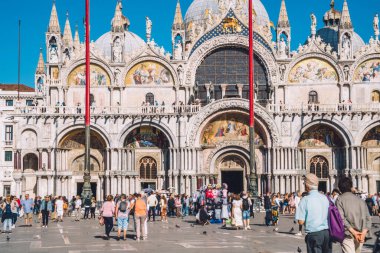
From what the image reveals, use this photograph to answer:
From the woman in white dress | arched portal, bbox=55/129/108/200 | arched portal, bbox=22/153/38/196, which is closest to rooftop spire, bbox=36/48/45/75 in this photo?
arched portal, bbox=22/153/38/196

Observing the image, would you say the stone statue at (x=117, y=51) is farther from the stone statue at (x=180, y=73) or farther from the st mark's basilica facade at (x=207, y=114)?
the stone statue at (x=180, y=73)

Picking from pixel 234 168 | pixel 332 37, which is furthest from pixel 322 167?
pixel 332 37

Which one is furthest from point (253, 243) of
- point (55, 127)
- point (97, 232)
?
point (55, 127)

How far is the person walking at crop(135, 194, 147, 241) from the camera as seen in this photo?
23.8 metres

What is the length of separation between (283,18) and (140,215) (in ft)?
120

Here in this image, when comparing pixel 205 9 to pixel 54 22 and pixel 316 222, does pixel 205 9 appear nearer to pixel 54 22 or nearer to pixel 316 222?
pixel 54 22

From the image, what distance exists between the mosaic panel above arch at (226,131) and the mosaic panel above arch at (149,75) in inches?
215

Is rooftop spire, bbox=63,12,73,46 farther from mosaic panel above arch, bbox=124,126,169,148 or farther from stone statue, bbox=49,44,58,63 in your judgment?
mosaic panel above arch, bbox=124,126,169,148

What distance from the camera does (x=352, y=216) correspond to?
11734 millimetres

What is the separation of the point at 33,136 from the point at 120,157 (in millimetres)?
7425

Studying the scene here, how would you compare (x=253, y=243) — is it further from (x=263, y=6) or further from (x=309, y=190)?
(x=263, y=6)

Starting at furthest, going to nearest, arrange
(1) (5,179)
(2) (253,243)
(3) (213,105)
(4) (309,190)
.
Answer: (1) (5,179), (3) (213,105), (2) (253,243), (4) (309,190)

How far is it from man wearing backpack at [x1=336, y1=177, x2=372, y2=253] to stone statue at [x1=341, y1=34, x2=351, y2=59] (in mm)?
45030

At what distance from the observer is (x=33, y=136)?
53781mm
